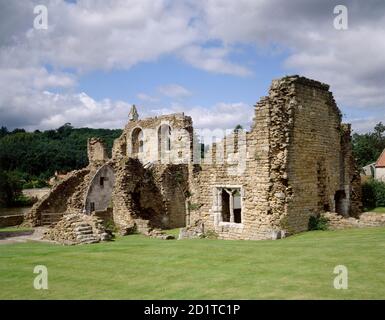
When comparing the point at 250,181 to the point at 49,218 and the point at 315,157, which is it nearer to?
the point at 315,157

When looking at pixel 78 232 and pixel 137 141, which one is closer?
pixel 78 232

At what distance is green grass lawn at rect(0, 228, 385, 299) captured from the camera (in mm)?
7972

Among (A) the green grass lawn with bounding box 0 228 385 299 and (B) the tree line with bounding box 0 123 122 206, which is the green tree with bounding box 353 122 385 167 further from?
(A) the green grass lawn with bounding box 0 228 385 299

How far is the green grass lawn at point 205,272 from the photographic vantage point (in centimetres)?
797

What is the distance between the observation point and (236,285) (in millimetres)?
8367

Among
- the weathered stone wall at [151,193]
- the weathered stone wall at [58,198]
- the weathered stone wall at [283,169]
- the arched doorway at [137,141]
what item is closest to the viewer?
the weathered stone wall at [283,169]

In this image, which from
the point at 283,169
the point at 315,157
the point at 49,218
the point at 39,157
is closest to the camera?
the point at 283,169

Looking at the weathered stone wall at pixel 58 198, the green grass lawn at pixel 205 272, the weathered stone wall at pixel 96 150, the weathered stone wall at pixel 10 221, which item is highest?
the weathered stone wall at pixel 96 150

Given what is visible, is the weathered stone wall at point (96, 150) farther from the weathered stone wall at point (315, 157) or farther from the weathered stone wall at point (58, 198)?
the weathered stone wall at point (315, 157)

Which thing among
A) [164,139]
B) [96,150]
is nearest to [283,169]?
[164,139]

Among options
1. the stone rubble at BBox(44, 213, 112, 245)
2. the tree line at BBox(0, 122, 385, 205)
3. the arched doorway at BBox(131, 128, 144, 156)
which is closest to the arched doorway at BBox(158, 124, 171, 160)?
the arched doorway at BBox(131, 128, 144, 156)

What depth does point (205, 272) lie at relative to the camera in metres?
9.55

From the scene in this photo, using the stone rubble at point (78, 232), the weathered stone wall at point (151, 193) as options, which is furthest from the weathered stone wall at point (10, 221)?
the stone rubble at point (78, 232)
